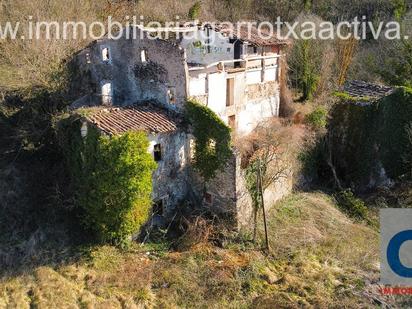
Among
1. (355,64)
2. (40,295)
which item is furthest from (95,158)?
(355,64)

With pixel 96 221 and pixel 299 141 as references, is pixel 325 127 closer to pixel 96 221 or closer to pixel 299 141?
pixel 299 141

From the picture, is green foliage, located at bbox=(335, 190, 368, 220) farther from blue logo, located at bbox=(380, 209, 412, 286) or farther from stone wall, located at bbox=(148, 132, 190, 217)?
stone wall, located at bbox=(148, 132, 190, 217)

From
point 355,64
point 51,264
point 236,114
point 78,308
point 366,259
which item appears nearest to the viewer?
point 78,308

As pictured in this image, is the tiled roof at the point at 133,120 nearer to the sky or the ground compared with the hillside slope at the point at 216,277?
nearer to the sky

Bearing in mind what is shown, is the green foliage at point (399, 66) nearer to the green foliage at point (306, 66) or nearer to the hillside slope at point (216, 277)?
the green foliage at point (306, 66)

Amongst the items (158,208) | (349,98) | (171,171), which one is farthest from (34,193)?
(349,98)

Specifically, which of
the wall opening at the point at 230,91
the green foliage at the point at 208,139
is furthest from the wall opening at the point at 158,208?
the wall opening at the point at 230,91
